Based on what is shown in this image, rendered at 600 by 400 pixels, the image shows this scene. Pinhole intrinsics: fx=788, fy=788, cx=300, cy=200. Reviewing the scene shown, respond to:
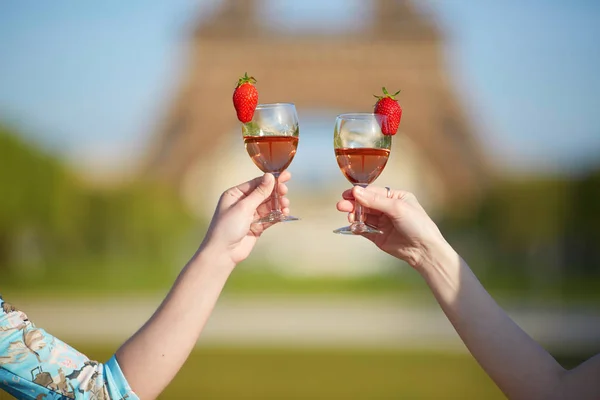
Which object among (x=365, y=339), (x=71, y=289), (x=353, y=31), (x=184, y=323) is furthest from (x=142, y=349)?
(x=353, y=31)

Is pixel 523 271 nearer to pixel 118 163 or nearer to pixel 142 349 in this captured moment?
pixel 118 163

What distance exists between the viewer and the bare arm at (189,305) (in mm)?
1556

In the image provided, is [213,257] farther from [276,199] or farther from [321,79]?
[321,79]

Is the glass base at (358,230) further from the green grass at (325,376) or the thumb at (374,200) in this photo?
the green grass at (325,376)

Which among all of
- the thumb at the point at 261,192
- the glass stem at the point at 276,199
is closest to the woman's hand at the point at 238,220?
the thumb at the point at 261,192

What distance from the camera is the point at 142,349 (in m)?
1.56

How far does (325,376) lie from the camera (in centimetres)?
550

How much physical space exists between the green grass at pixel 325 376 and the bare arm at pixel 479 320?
3420 mm

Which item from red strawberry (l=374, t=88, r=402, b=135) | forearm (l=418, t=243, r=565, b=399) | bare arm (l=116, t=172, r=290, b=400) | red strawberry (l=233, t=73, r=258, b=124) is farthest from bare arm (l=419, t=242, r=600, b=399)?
red strawberry (l=233, t=73, r=258, b=124)

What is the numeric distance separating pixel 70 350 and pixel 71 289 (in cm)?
930

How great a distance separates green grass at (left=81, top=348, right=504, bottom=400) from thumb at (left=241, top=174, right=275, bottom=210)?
11.4ft

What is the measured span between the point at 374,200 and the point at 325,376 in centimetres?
399

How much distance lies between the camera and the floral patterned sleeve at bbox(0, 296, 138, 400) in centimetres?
144

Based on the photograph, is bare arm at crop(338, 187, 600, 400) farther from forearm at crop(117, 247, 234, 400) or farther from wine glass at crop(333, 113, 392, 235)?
forearm at crop(117, 247, 234, 400)
